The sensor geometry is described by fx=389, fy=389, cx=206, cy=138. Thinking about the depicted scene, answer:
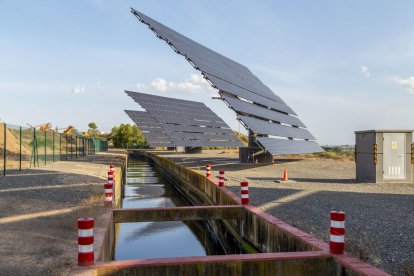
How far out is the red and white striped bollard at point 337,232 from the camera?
616cm

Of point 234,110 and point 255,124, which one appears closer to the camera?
point 234,110

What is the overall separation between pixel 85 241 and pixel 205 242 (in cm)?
940

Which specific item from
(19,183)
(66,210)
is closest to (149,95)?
(19,183)

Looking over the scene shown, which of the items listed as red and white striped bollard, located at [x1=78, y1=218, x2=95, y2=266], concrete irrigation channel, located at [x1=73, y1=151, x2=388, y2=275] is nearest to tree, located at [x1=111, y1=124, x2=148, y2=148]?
concrete irrigation channel, located at [x1=73, y1=151, x2=388, y2=275]

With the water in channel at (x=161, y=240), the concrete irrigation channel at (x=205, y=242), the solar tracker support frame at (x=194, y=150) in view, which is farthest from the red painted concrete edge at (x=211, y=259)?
the solar tracker support frame at (x=194, y=150)

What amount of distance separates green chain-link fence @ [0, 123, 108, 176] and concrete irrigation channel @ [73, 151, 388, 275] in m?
11.8

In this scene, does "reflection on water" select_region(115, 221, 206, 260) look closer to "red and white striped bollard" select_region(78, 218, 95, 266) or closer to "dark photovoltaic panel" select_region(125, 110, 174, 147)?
"red and white striped bollard" select_region(78, 218, 95, 266)

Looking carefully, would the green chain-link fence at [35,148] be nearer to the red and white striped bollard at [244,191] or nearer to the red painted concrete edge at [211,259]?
the red and white striped bollard at [244,191]

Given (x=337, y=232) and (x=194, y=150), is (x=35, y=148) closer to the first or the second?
(x=337, y=232)

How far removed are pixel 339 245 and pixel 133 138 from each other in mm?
104246

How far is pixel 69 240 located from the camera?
26.1 ft

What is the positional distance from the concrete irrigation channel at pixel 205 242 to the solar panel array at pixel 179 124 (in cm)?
2179

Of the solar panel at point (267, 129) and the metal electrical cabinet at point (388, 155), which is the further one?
the solar panel at point (267, 129)

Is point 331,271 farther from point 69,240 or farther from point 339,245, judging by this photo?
point 69,240
